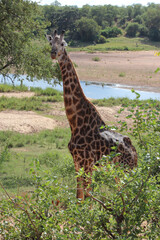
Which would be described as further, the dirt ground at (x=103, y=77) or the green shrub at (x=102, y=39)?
the green shrub at (x=102, y=39)

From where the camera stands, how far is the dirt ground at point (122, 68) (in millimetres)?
31580

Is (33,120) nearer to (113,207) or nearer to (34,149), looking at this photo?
(34,149)

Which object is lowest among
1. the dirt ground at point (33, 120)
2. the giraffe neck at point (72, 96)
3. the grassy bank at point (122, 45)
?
the dirt ground at point (33, 120)

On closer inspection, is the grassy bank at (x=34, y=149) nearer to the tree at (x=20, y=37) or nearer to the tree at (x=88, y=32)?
the tree at (x=20, y=37)

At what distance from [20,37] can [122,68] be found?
25.8 meters

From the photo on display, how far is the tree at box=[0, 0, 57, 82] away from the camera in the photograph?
11.3m

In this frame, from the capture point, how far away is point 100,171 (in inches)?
160

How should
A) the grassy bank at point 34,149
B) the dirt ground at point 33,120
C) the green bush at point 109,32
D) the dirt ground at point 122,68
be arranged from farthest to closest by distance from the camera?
the green bush at point 109,32, the dirt ground at point 122,68, the dirt ground at point 33,120, the grassy bank at point 34,149

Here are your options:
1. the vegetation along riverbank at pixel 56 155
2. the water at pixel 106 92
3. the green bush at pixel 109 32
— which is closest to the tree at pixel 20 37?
the vegetation along riverbank at pixel 56 155

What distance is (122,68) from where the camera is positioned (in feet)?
120

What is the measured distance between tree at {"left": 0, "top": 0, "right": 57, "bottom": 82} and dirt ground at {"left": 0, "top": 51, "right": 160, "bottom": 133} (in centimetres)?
408

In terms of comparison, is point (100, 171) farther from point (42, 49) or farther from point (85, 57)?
point (85, 57)

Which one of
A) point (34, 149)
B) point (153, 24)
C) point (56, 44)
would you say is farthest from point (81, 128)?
point (153, 24)

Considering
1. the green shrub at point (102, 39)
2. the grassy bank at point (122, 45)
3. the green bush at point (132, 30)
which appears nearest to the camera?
the grassy bank at point (122, 45)
